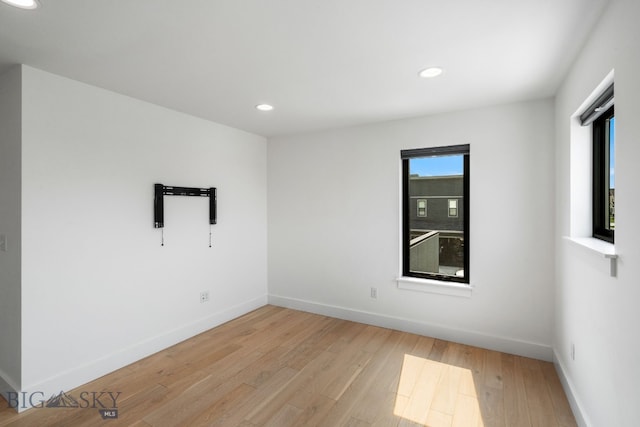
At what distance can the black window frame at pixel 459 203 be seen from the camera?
3.18 m

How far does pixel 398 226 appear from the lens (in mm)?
3475

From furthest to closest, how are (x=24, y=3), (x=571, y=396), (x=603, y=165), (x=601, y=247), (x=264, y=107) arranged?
(x=264, y=107)
(x=571, y=396)
(x=603, y=165)
(x=601, y=247)
(x=24, y=3)

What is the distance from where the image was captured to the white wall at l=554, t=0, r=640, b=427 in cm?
125

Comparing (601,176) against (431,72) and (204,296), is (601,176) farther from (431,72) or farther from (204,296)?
(204,296)

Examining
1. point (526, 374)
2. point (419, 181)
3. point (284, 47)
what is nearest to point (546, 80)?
point (419, 181)

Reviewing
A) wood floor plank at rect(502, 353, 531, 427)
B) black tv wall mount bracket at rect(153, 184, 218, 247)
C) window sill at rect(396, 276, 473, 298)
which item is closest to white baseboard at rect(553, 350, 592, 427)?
wood floor plank at rect(502, 353, 531, 427)

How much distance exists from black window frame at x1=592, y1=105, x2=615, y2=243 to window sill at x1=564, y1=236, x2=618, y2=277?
0.06 m

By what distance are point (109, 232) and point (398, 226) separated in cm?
275

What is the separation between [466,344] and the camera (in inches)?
123

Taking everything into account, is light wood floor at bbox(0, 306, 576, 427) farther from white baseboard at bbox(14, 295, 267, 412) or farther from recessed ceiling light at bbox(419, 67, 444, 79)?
recessed ceiling light at bbox(419, 67, 444, 79)

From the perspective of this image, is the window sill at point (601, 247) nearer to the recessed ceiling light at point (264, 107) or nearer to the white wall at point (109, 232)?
the recessed ceiling light at point (264, 107)

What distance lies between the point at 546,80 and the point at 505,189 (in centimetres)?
96

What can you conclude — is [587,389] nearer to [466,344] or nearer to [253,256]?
[466,344]

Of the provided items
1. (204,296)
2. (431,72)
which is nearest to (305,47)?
(431,72)
